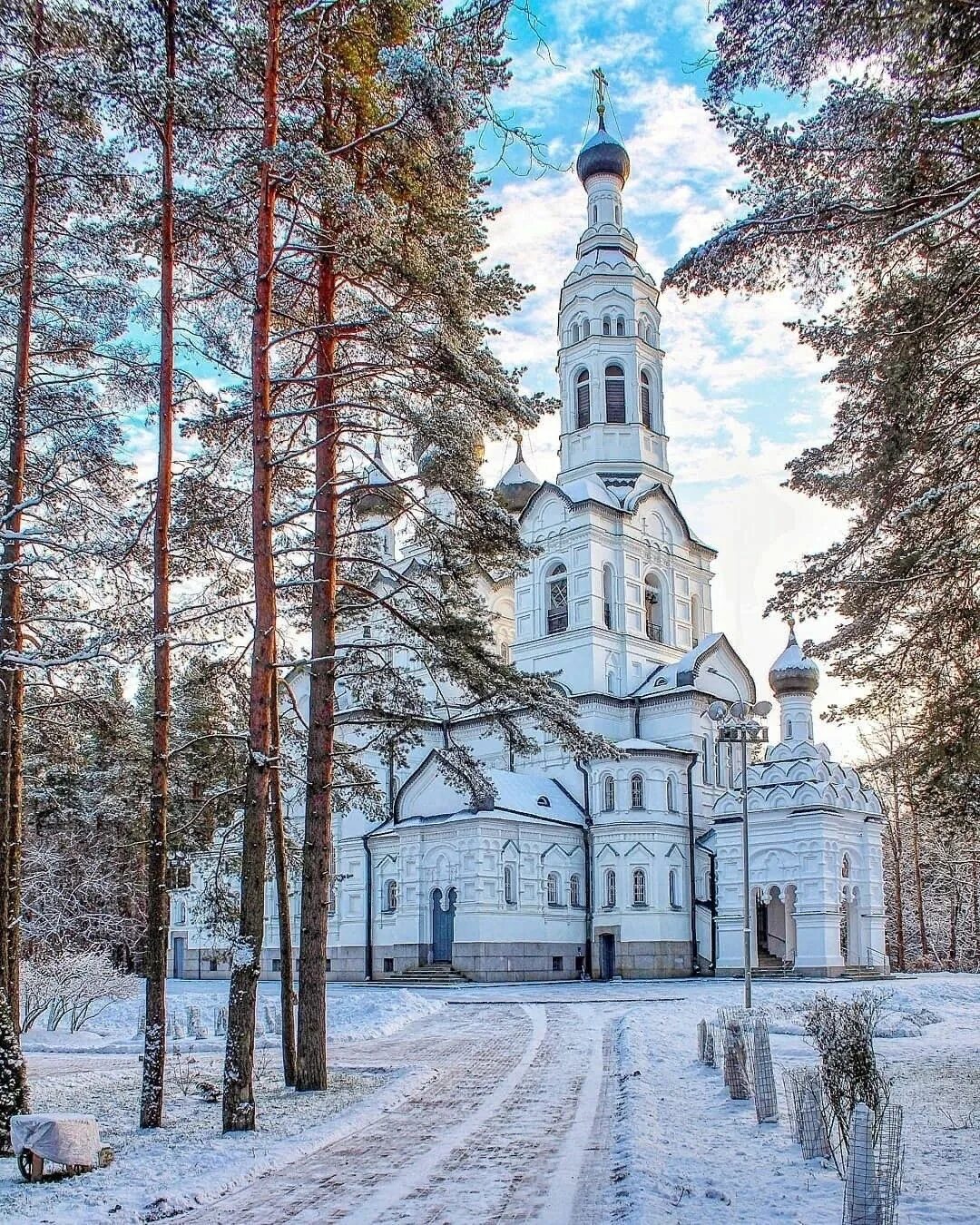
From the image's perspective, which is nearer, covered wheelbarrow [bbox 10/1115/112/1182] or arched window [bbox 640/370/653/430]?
covered wheelbarrow [bbox 10/1115/112/1182]

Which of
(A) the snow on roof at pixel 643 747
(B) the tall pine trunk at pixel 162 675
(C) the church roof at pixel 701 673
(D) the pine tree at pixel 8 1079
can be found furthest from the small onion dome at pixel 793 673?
(D) the pine tree at pixel 8 1079

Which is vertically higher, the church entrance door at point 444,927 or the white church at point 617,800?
the white church at point 617,800

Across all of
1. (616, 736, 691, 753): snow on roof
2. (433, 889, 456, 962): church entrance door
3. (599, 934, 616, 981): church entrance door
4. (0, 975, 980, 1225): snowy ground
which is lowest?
(599, 934, 616, 981): church entrance door

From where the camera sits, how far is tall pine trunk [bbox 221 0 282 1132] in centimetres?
1045

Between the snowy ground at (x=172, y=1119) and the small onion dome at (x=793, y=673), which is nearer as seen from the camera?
the snowy ground at (x=172, y=1119)

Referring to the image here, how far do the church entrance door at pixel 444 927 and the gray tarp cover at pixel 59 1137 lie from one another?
94.1ft

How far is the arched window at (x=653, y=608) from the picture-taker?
43688mm

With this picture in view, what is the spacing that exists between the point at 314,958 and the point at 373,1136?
328 centimetres

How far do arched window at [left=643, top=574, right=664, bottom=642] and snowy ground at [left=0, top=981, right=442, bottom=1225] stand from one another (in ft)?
79.0

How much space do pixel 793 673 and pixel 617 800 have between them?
277 inches

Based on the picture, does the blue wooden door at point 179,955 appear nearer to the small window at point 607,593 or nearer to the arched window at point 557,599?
the arched window at point 557,599

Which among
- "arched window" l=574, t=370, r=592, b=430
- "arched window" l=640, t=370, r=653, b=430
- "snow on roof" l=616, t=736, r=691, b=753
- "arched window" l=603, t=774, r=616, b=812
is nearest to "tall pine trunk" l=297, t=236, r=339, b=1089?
"snow on roof" l=616, t=736, r=691, b=753

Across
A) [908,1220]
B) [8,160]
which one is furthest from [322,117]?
[908,1220]

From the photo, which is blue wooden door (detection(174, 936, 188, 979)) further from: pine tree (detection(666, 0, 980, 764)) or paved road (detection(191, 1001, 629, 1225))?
pine tree (detection(666, 0, 980, 764))
